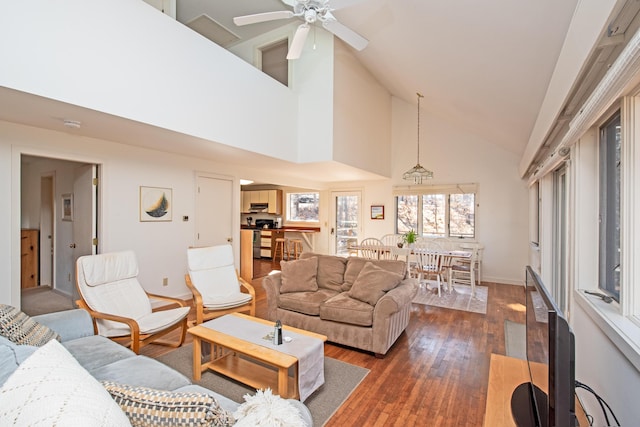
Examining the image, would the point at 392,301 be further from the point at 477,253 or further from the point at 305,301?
the point at 477,253

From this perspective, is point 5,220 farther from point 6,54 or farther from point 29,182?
point 29,182

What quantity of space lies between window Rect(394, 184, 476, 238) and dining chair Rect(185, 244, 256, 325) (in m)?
4.27

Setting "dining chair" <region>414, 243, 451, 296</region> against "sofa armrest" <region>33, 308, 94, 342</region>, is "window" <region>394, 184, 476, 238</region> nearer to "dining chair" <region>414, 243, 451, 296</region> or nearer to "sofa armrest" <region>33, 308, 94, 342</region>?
"dining chair" <region>414, 243, 451, 296</region>

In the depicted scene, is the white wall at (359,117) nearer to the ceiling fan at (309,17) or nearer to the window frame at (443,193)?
the window frame at (443,193)

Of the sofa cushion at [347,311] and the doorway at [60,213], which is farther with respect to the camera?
the doorway at [60,213]

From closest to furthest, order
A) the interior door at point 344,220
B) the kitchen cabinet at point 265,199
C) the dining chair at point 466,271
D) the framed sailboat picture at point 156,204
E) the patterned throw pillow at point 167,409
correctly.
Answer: the patterned throw pillow at point 167,409
the framed sailboat picture at point 156,204
the dining chair at point 466,271
the interior door at point 344,220
the kitchen cabinet at point 265,199

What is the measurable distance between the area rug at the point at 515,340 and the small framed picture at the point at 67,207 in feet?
19.0

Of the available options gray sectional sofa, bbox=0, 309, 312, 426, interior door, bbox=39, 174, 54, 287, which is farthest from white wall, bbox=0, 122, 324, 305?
gray sectional sofa, bbox=0, 309, 312, 426

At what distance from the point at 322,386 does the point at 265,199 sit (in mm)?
7290

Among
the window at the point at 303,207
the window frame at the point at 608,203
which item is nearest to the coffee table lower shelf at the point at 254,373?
the window frame at the point at 608,203

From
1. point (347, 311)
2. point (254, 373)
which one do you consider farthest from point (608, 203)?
point (254, 373)

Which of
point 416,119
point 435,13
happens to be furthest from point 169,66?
point 416,119

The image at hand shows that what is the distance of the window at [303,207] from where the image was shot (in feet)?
28.4

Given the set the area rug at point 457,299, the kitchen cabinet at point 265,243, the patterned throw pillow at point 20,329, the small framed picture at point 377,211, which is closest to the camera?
the patterned throw pillow at point 20,329
